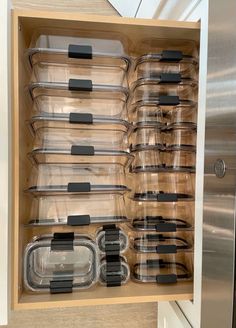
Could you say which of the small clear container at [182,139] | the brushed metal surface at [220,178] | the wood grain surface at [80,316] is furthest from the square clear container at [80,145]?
the wood grain surface at [80,316]

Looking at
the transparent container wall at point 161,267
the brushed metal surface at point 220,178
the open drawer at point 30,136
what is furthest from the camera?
the transparent container wall at point 161,267

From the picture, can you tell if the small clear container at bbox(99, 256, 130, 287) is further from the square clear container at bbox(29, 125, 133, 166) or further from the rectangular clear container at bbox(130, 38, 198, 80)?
the rectangular clear container at bbox(130, 38, 198, 80)

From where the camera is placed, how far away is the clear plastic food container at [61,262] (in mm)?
724

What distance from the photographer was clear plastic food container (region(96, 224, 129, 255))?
0.78 m

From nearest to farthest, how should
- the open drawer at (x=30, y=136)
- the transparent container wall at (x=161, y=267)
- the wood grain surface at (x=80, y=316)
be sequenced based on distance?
1. the open drawer at (x=30, y=136)
2. the transparent container wall at (x=161, y=267)
3. the wood grain surface at (x=80, y=316)

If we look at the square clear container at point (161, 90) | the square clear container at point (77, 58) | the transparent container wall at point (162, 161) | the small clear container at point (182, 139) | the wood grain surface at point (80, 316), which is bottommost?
the wood grain surface at point (80, 316)

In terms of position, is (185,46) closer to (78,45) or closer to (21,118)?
(78,45)

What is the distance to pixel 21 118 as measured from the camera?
27.8 inches

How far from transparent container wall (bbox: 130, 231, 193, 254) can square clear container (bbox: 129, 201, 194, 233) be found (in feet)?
0.08

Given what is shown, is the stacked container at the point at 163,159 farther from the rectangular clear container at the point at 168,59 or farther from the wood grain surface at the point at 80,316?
the wood grain surface at the point at 80,316

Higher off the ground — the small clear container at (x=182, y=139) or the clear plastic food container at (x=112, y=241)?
the small clear container at (x=182, y=139)

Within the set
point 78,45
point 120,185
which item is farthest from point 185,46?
point 120,185

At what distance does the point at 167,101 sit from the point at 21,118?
35 centimetres

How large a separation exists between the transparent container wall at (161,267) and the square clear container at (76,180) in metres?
0.18
